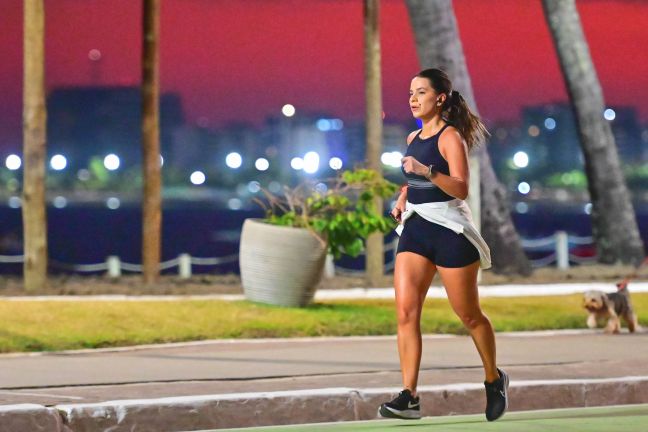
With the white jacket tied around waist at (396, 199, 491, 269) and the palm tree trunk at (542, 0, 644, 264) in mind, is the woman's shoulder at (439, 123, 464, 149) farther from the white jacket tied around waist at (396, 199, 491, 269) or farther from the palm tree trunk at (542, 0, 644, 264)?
the palm tree trunk at (542, 0, 644, 264)

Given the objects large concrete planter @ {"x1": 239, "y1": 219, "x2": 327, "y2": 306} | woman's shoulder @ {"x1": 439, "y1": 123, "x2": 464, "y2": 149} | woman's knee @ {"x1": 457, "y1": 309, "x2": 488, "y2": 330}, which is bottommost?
large concrete planter @ {"x1": 239, "y1": 219, "x2": 327, "y2": 306}

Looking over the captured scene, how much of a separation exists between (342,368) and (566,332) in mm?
4768

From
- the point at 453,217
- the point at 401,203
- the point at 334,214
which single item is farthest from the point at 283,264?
the point at 453,217

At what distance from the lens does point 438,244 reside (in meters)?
10.3

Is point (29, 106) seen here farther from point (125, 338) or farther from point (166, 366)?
point (166, 366)

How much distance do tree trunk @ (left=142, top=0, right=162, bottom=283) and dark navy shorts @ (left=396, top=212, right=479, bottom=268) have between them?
36.9 ft

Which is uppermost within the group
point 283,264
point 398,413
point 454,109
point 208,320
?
point 454,109

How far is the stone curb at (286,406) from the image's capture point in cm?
1002

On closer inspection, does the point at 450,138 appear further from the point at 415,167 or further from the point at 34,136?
the point at 34,136

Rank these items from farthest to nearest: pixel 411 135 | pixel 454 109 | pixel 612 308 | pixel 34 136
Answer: pixel 34 136, pixel 612 308, pixel 411 135, pixel 454 109

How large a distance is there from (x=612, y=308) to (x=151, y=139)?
7108 millimetres

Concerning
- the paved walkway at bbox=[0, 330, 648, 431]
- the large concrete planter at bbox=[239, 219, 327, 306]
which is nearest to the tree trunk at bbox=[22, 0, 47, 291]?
the large concrete planter at bbox=[239, 219, 327, 306]

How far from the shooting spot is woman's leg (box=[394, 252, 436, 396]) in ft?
33.7

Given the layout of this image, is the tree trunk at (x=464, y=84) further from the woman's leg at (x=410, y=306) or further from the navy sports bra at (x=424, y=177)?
the woman's leg at (x=410, y=306)
